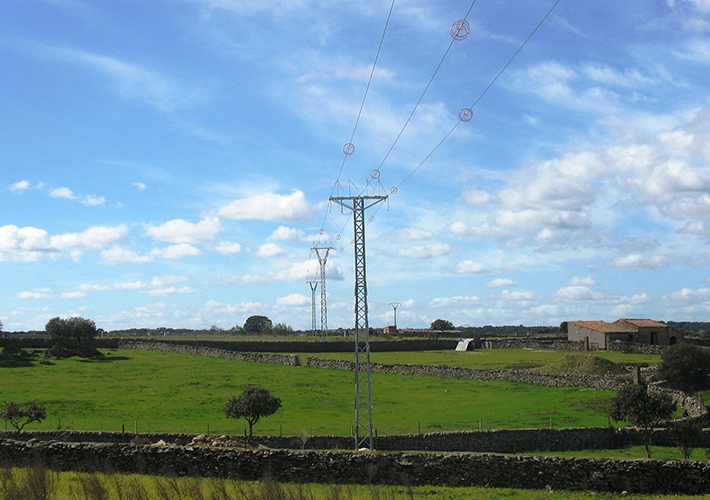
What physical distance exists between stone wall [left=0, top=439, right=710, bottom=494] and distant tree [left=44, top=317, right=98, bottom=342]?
6506cm

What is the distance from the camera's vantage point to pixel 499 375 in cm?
6606

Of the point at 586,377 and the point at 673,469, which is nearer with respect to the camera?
the point at 673,469

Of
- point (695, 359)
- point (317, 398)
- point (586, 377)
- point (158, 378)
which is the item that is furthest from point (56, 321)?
point (695, 359)

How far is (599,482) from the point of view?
23859 mm

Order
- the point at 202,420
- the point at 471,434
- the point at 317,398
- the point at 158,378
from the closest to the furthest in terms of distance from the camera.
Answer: the point at 471,434 → the point at 202,420 → the point at 317,398 → the point at 158,378

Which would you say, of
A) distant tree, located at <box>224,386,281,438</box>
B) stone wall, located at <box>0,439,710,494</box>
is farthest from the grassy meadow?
distant tree, located at <box>224,386,281,438</box>

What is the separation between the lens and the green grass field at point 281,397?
138 ft

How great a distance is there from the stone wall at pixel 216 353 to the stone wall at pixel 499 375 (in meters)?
3.07

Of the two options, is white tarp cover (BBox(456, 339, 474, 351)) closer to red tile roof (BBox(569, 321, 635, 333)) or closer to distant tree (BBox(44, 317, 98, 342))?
red tile roof (BBox(569, 321, 635, 333))

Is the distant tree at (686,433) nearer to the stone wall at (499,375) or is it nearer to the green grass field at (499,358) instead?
the stone wall at (499,375)

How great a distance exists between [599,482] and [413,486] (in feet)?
20.6

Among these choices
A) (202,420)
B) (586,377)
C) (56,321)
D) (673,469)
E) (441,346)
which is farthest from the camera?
(441,346)

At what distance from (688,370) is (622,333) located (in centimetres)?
4329

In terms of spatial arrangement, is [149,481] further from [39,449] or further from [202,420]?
[202,420]
